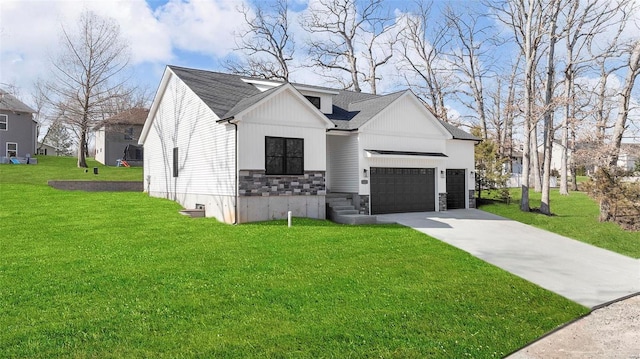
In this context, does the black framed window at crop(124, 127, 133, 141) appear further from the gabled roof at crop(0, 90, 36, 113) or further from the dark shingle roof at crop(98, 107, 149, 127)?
the gabled roof at crop(0, 90, 36, 113)

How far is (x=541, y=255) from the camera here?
36.6ft

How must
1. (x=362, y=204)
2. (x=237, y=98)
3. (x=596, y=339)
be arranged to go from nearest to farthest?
1. (x=596, y=339)
2. (x=362, y=204)
3. (x=237, y=98)

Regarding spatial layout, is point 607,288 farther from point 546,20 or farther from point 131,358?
point 546,20

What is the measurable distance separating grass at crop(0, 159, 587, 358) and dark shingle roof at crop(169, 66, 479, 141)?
6.03 m

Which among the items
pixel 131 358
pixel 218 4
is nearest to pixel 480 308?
pixel 131 358

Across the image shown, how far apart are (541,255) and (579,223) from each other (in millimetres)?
7132

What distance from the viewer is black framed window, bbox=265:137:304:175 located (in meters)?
14.3


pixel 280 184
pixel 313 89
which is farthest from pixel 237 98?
pixel 280 184

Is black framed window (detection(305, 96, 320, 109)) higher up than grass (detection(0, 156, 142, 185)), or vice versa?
black framed window (detection(305, 96, 320, 109))

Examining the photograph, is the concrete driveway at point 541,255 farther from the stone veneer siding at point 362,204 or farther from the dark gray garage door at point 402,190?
the dark gray garage door at point 402,190

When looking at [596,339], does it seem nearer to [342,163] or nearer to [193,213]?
[342,163]

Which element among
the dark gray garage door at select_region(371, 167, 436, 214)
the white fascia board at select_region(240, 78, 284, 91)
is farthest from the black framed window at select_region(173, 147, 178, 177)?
the dark gray garage door at select_region(371, 167, 436, 214)

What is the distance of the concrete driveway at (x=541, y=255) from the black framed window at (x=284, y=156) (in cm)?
387

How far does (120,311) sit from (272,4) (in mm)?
33307
